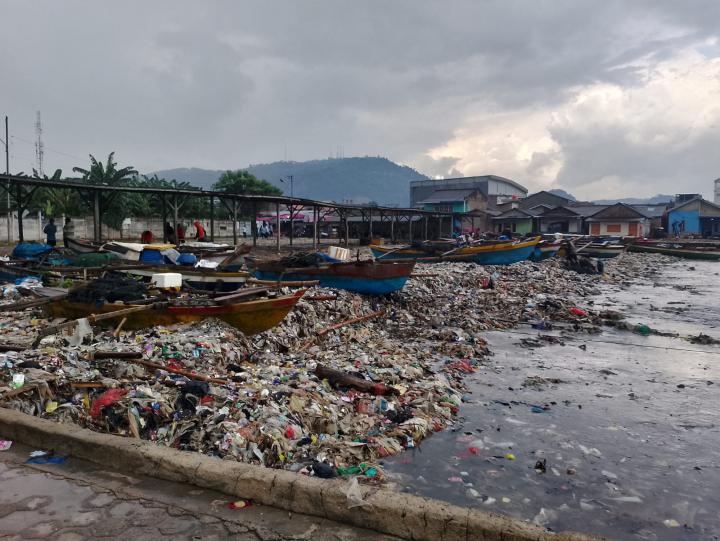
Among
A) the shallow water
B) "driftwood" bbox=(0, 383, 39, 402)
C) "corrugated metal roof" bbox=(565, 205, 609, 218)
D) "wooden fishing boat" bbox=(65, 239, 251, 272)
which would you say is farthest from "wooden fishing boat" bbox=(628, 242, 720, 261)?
"driftwood" bbox=(0, 383, 39, 402)

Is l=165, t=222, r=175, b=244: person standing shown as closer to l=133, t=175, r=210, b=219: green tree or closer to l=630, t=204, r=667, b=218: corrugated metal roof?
l=133, t=175, r=210, b=219: green tree

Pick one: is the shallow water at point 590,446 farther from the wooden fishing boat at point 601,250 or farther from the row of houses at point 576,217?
the row of houses at point 576,217

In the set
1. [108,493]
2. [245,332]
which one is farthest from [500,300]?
[108,493]

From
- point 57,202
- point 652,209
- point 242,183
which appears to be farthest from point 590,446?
point 652,209

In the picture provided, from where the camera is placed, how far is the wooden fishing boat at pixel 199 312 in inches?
299

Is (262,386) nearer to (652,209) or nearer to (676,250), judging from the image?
(676,250)

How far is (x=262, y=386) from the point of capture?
5.83 m

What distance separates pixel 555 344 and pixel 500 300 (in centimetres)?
431

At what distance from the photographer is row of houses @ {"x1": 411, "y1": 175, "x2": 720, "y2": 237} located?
43.4 metres

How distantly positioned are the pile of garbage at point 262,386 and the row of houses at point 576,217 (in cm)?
3404

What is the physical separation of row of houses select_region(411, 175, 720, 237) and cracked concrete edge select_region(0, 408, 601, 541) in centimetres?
3891

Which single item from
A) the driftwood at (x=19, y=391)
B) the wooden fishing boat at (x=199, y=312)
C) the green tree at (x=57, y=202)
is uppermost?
the green tree at (x=57, y=202)

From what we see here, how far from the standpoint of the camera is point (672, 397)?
279 inches

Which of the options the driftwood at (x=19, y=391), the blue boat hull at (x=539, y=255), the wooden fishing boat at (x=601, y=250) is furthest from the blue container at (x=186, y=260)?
the wooden fishing boat at (x=601, y=250)
